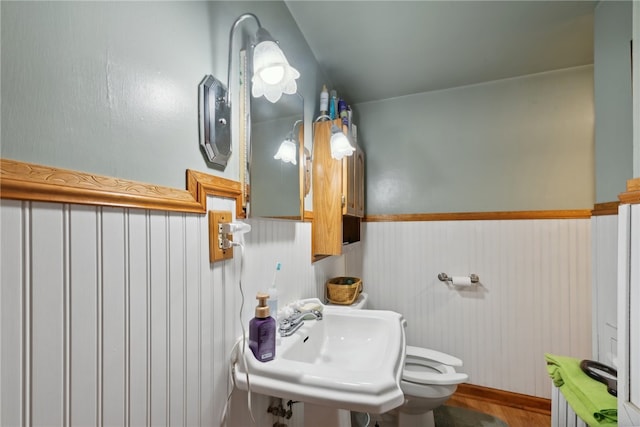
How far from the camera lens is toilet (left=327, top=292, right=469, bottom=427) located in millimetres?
1312

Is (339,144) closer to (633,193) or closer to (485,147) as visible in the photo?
(633,193)

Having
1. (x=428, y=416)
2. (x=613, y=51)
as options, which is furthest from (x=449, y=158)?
(x=428, y=416)

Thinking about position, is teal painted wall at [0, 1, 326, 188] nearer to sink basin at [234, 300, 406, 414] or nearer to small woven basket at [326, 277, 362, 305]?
sink basin at [234, 300, 406, 414]

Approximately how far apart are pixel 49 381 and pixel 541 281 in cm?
235

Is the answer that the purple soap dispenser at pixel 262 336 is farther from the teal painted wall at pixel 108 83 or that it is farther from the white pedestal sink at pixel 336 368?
the teal painted wall at pixel 108 83

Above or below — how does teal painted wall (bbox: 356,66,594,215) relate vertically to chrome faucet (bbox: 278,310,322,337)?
above

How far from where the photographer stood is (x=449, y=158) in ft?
6.53

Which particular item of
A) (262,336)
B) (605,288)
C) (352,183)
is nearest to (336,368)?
(262,336)

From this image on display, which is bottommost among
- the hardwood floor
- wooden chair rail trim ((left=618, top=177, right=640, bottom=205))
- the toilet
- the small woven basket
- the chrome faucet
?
the hardwood floor

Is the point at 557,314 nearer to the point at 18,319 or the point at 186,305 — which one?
the point at 186,305

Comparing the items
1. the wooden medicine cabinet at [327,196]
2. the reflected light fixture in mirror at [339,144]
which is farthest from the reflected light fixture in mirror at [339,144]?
the wooden medicine cabinet at [327,196]

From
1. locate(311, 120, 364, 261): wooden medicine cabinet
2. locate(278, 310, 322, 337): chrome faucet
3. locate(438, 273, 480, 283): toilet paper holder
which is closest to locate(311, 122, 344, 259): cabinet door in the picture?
locate(311, 120, 364, 261): wooden medicine cabinet

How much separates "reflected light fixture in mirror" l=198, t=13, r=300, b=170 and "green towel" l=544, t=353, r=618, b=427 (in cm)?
146

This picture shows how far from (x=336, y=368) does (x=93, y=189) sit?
0.69m
